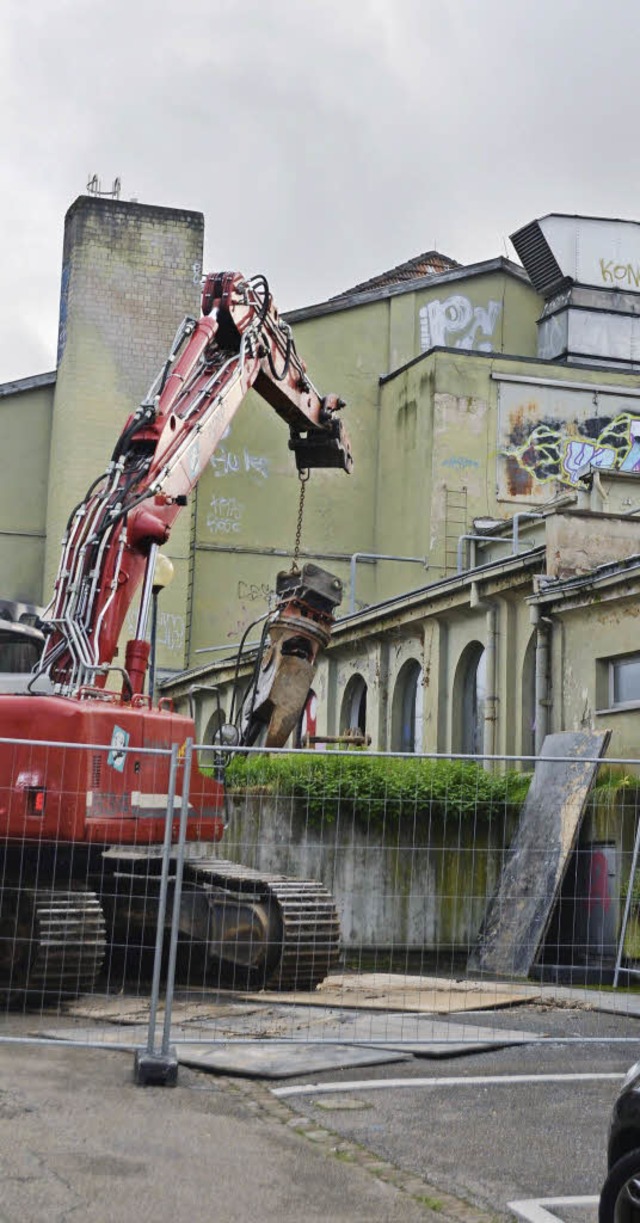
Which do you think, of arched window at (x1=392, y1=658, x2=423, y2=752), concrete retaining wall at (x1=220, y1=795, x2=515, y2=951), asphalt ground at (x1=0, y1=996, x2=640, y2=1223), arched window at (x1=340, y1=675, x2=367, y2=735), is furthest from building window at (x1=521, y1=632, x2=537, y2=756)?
asphalt ground at (x1=0, y1=996, x2=640, y2=1223)

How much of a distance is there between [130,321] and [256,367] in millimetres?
18308

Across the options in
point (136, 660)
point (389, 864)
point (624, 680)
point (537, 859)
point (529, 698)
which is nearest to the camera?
point (136, 660)

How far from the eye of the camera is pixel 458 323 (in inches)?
1443

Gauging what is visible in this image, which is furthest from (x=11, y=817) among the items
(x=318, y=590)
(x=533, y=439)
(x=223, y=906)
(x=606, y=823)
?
(x=533, y=439)

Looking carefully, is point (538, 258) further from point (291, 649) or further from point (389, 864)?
point (389, 864)

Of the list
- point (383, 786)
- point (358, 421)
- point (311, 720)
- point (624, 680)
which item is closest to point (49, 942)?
point (383, 786)

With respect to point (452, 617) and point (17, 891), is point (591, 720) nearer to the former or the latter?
point (452, 617)

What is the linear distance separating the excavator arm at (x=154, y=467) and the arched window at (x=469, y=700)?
5.15 meters

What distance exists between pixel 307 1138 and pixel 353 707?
19.0 metres

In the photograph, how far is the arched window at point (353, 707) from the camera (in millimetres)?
25922

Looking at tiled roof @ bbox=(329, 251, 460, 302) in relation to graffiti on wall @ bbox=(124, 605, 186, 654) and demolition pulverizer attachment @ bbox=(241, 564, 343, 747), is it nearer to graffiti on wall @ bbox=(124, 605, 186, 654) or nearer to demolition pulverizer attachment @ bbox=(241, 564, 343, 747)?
graffiti on wall @ bbox=(124, 605, 186, 654)

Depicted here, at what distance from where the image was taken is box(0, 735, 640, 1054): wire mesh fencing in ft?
34.9

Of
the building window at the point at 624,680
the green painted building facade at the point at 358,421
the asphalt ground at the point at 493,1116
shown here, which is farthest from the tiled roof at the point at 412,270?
the asphalt ground at the point at 493,1116

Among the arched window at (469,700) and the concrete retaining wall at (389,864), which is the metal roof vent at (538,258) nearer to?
the arched window at (469,700)
